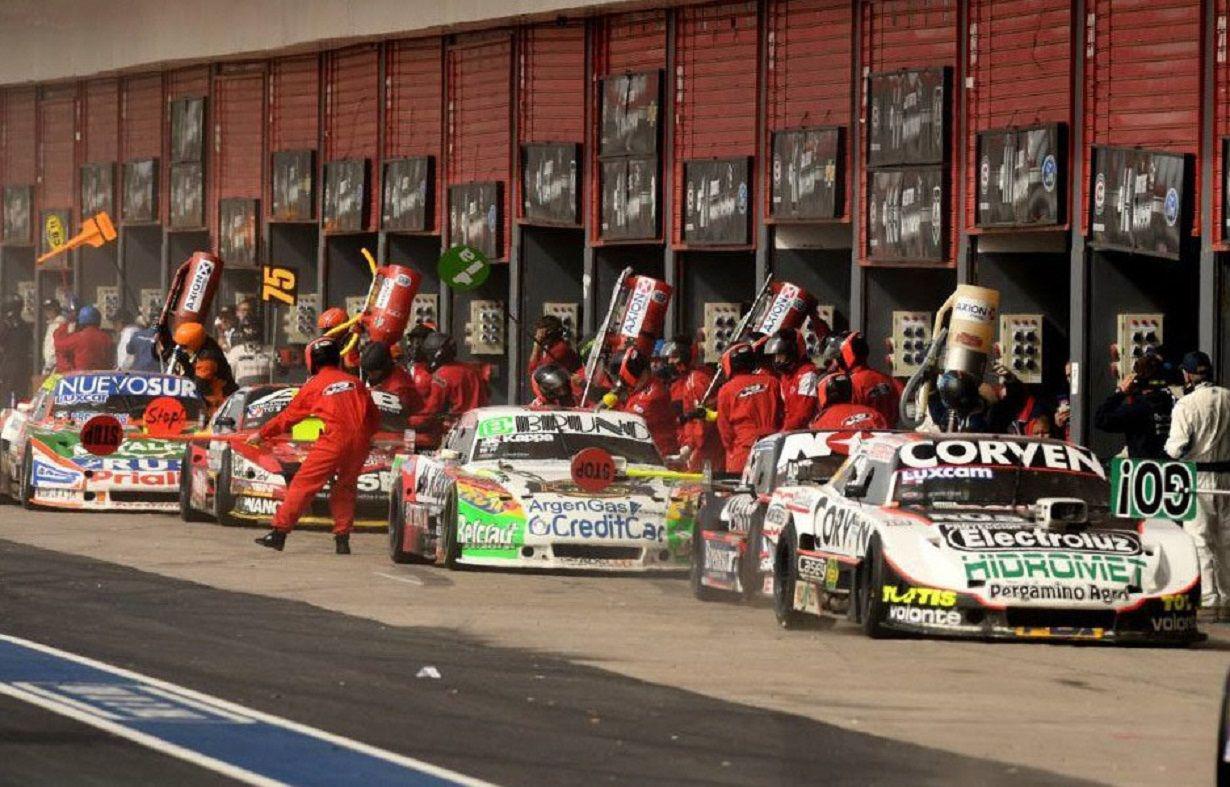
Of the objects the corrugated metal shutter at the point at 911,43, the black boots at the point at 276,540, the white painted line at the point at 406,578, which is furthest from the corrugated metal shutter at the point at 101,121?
the white painted line at the point at 406,578

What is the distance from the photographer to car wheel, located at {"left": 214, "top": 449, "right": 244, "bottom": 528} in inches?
1062

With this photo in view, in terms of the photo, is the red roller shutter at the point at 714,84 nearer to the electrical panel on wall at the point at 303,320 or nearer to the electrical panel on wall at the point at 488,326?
the electrical panel on wall at the point at 488,326

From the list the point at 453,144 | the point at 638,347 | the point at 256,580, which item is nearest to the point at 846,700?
the point at 256,580

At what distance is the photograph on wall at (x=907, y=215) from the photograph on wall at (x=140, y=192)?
22602 mm

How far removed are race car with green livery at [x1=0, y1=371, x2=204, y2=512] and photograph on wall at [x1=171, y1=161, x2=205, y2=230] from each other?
710 inches

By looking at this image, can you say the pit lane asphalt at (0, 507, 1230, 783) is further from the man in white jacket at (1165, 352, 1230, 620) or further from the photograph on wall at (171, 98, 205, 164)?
the photograph on wall at (171, 98, 205, 164)

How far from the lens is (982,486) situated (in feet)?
57.6

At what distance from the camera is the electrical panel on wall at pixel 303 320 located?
145 feet

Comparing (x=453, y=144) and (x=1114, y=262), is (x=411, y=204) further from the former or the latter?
(x=1114, y=262)

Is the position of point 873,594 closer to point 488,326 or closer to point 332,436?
point 332,436

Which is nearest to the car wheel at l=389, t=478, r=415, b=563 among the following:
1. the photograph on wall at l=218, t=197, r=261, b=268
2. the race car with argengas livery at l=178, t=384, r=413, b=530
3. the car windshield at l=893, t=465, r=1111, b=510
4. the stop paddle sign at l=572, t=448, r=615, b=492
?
the stop paddle sign at l=572, t=448, r=615, b=492

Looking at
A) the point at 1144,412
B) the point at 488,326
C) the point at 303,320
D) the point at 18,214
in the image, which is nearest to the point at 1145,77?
the point at 1144,412

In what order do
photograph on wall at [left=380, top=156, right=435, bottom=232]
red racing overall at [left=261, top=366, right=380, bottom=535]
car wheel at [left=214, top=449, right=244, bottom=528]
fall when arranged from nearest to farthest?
red racing overall at [left=261, top=366, right=380, bottom=535], car wheel at [left=214, top=449, right=244, bottom=528], photograph on wall at [left=380, top=156, right=435, bottom=232]

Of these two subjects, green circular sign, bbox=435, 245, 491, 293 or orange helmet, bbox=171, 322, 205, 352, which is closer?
orange helmet, bbox=171, 322, 205, 352
